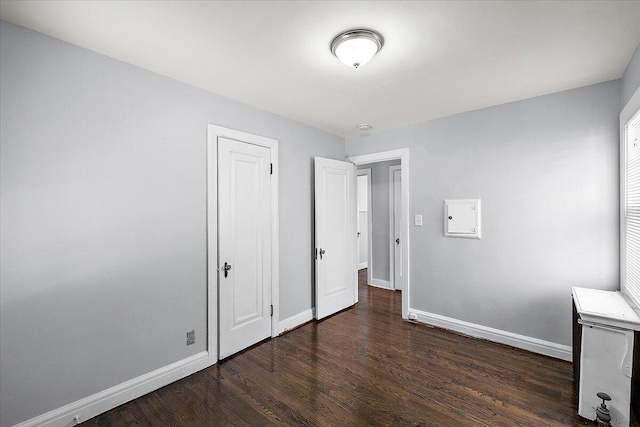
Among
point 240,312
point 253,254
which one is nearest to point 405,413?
point 240,312

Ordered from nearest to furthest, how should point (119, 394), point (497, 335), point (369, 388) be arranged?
point (119, 394) < point (369, 388) < point (497, 335)

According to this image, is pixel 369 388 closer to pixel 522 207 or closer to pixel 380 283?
pixel 522 207

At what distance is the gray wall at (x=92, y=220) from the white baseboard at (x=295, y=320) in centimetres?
97

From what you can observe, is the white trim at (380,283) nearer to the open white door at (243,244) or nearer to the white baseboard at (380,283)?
the white baseboard at (380,283)

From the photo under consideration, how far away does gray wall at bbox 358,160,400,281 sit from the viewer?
524 cm

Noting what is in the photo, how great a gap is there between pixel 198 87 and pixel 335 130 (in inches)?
74.4

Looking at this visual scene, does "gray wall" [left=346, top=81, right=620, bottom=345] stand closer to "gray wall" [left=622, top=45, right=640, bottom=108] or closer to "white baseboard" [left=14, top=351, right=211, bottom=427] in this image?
"gray wall" [left=622, top=45, right=640, bottom=108]

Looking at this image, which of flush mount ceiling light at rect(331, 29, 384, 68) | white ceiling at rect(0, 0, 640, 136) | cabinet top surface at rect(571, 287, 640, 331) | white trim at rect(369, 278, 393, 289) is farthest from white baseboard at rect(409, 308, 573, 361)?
flush mount ceiling light at rect(331, 29, 384, 68)

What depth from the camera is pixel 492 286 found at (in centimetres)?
309

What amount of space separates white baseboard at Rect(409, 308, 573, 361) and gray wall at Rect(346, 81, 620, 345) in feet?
0.18

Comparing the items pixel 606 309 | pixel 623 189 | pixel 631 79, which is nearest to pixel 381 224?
pixel 623 189

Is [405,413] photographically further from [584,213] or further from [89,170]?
[89,170]

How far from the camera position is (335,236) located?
13.1 ft

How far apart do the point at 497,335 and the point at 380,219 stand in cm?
266
